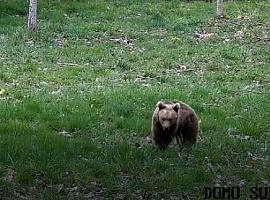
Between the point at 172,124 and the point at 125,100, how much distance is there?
3085 mm

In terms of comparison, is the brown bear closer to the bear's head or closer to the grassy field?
the bear's head

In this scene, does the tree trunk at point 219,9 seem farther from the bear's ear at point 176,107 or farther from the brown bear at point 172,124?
the bear's ear at point 176,107

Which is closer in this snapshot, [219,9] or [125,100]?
[125,100]

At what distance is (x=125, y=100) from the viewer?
11.5m

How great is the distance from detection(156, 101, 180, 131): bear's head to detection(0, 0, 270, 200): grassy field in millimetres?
397

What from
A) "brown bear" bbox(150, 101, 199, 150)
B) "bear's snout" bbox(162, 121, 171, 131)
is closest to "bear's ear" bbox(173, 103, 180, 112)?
"brown bear" bbox(150, 101, 199, 150)

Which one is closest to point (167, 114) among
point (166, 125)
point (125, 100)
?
point (166, 125)

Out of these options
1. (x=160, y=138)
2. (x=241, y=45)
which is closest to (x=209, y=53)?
(x=241, y=45)

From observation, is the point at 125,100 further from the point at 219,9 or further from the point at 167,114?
the point at 219,9

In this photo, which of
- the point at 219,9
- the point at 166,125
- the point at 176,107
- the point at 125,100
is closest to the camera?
the point at 166,125

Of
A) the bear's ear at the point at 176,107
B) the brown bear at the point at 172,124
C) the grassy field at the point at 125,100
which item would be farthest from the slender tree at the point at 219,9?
the bear's ear at the point at 176,107

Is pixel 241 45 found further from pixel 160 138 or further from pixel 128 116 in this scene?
pixel 160 138

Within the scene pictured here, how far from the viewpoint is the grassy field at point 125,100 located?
746 centimetres

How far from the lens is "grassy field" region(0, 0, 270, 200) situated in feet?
24.5
